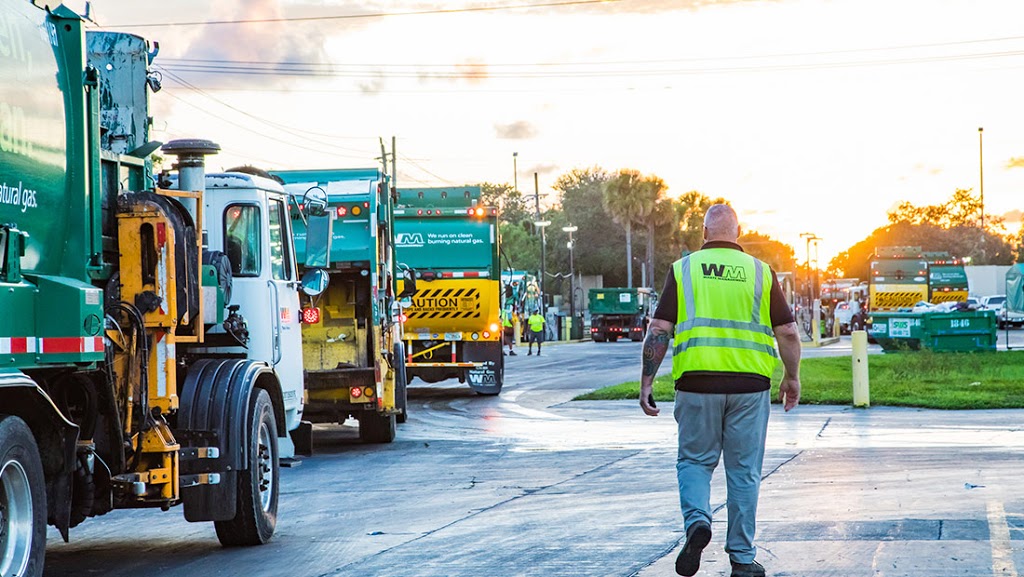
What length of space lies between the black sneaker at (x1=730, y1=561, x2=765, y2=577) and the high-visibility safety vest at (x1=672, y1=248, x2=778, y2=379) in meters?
0.98

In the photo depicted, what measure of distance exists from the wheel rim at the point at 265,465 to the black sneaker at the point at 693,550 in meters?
3.32

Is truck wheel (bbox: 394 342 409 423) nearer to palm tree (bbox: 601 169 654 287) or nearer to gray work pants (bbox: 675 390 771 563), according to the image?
gray work pants (bbox: 675 390 771 563)

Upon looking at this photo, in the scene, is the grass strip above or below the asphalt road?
below

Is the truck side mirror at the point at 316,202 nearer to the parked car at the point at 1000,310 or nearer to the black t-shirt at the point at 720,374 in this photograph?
the black t-shirt at the point at 720,374

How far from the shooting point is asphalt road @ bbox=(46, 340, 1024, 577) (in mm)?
8266

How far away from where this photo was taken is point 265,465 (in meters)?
9.51

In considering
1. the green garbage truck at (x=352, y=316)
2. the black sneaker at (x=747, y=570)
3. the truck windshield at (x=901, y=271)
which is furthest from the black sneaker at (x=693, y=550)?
the truck windshield at (x=901, y=271)

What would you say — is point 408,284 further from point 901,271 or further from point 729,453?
point 901,271

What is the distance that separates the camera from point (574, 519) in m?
10.0

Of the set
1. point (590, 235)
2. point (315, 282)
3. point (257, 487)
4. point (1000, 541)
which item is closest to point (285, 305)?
point (315, 282)

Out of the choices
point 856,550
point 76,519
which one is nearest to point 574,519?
point 856,550

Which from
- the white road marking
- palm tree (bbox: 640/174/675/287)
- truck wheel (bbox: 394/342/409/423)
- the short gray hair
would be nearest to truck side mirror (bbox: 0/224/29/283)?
the short gray hair

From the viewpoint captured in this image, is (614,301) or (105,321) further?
(614,301)

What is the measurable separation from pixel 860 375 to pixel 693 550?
45.3 ft
